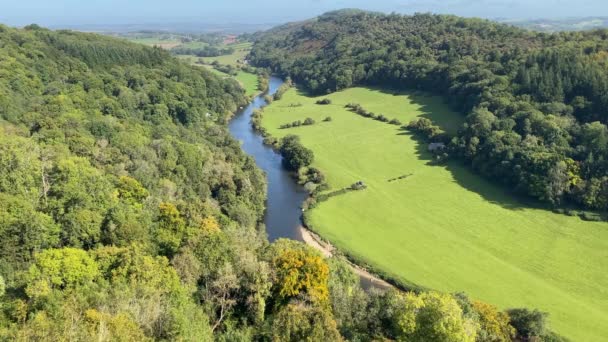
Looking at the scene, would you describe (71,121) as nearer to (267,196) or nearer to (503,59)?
(267,196)

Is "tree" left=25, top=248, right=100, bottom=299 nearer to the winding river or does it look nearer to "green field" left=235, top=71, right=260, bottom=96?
the winding river

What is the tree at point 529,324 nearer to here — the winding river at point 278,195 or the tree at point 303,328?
the winding river at point 278,195

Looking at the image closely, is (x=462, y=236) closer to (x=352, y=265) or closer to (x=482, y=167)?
(x=352, y=265)

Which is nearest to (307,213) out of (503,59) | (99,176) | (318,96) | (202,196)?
(202,196)

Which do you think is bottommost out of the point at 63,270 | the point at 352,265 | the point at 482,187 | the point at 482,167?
the point at 352,265

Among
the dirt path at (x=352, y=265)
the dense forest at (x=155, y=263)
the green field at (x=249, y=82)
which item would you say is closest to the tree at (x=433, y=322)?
the dense forest at (x=155, y=263)

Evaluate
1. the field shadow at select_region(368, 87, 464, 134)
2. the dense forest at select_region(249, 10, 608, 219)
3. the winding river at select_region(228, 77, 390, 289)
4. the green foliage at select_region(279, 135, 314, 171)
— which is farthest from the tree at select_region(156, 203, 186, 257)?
the field shadow at select_region(368, 87, 464, 134)

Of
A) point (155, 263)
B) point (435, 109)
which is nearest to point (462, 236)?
point (155, 263)
